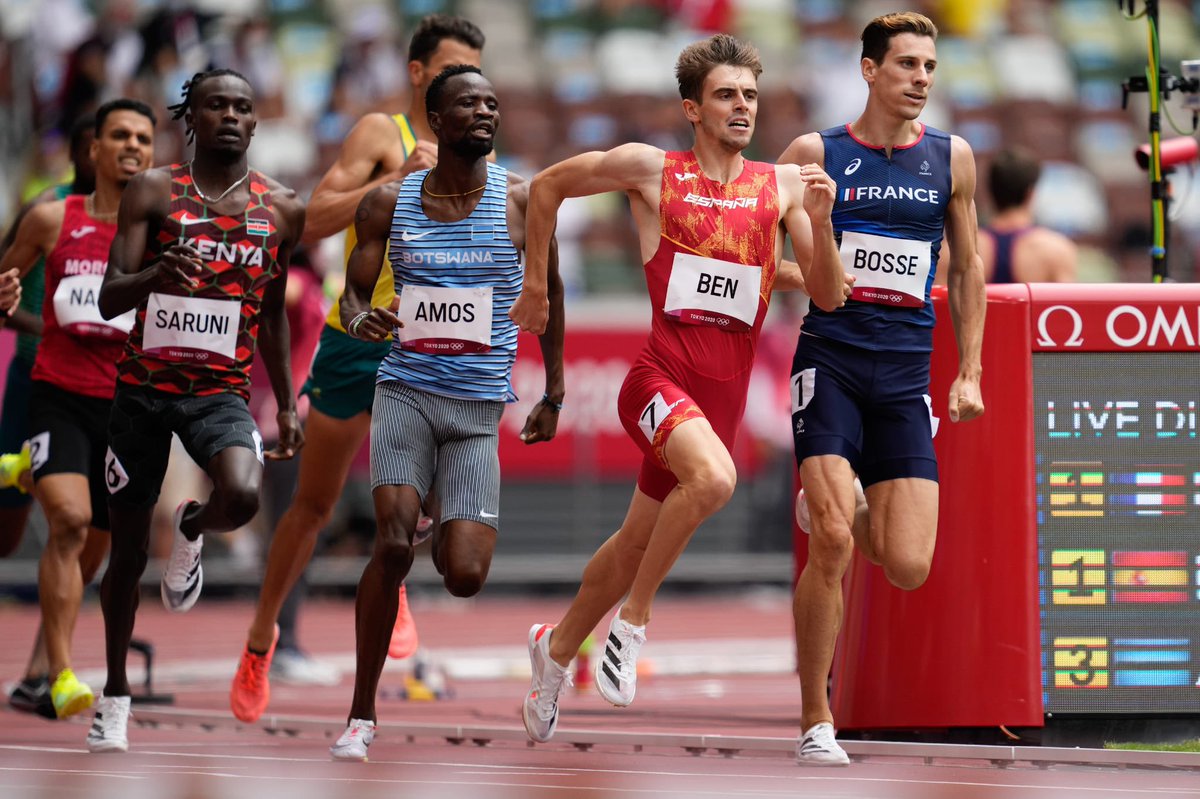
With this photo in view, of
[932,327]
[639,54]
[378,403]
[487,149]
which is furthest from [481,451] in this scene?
[639,54]

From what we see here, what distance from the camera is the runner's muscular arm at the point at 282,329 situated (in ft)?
25.8

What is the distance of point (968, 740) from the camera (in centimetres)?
760

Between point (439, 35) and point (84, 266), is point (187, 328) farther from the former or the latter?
point (439, 35)

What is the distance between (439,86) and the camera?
24.5 ft

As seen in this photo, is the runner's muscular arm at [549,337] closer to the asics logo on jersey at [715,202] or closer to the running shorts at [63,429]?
the asics logo on jersey at [715,202]

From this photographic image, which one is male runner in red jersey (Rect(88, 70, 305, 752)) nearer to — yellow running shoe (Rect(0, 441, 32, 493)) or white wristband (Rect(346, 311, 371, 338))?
white wristband (Rect(346, 311, 371, 338))

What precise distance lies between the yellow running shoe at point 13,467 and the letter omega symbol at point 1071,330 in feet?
14.7

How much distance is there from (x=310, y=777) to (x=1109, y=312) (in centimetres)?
346

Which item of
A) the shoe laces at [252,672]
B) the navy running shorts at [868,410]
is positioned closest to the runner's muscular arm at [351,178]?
the shoe laces at [252,672]

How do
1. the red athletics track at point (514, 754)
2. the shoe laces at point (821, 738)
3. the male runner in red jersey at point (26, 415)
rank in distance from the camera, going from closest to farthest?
1. the red athletics track at point (514, 754)
2. the shoe laces at point (821, 738)
3. the male runner in red jersey at point (26, 415)

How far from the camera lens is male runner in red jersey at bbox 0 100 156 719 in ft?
29.1

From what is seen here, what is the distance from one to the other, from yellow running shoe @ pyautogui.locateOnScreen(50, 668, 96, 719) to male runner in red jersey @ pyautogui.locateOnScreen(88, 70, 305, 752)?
76cm

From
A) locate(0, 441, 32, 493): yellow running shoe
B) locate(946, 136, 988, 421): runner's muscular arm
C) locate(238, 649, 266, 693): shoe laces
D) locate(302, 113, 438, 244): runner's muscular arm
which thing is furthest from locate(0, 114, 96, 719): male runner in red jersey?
locate(946, 136, 988, 421): runner's muscular arm

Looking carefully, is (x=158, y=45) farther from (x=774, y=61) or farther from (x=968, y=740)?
(x=968, y=740)
